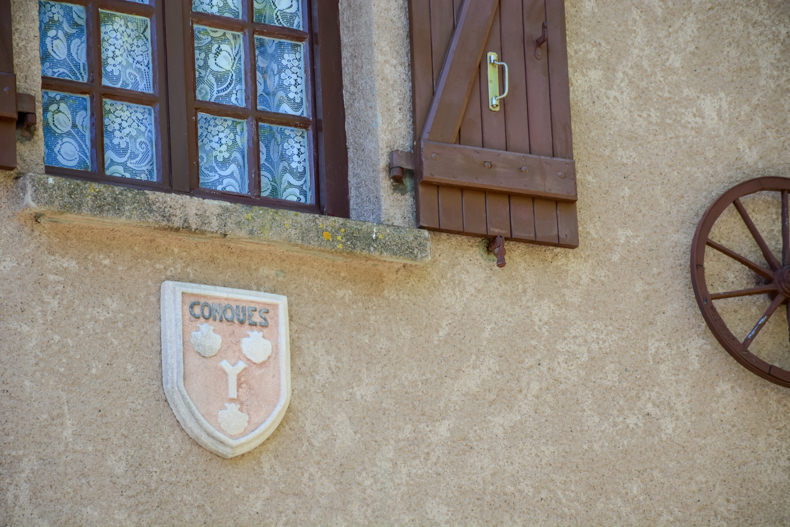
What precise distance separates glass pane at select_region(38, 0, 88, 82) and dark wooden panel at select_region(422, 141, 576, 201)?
1.19m

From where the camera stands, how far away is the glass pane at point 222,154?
4680mm

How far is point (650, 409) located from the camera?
4938mm

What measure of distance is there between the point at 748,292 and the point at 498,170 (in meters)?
1.09

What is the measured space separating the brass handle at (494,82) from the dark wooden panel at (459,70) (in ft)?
0.19

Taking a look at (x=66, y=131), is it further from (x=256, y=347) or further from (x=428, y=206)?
(x=428, y=206)

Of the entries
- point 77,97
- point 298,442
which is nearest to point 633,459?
point 298,442

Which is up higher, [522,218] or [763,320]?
[522,218]

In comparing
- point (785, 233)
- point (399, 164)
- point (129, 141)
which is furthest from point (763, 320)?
point (129, 141)

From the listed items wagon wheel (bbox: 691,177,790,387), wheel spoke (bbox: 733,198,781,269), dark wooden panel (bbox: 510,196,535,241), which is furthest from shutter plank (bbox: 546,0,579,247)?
wheel spoke (bbox: 733,198,781,269)

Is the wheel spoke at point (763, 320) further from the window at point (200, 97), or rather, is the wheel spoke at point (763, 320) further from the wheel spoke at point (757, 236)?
the window at point (200, 97)

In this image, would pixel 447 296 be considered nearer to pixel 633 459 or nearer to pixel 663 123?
pixel 633 459

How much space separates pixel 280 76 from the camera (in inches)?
193

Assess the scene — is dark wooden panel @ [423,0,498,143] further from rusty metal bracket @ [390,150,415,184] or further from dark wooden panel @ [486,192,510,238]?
dark wooden panel @ [486,192,510,238]

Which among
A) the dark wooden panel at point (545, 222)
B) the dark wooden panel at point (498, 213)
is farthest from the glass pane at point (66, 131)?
the dark wooden panel at point (545, 222)
